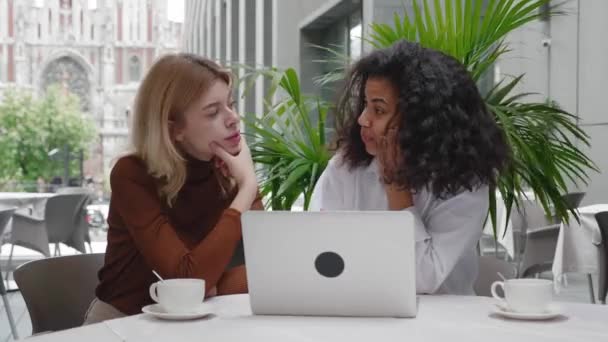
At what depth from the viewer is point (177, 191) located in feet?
6.40

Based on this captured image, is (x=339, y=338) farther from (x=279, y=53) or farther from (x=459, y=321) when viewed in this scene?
(x=279, y=53)

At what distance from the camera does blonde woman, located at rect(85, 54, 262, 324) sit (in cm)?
185

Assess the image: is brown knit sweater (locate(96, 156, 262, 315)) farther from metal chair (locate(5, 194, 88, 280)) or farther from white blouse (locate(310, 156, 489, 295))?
metal chair (locate(5, 194, 88, 280))

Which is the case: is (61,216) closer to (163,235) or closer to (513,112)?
(513,112)

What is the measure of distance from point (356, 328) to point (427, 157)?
0.67 meters

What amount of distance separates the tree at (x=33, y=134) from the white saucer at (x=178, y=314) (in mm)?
40827

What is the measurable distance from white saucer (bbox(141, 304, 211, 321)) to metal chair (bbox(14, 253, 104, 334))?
645mm

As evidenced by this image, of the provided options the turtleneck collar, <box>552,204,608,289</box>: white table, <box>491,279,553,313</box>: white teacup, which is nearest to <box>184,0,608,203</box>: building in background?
<box>552,204,608,289</box>: white table

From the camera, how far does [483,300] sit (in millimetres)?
1645

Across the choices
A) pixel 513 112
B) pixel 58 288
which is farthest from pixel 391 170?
pixel 513 112

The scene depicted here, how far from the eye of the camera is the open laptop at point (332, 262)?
140 cm

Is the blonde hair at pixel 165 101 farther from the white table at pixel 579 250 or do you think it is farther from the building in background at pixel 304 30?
the white table at pixel 579 250

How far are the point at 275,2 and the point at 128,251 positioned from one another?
9.26 m

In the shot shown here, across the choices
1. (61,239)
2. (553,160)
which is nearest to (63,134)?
(61,239)
